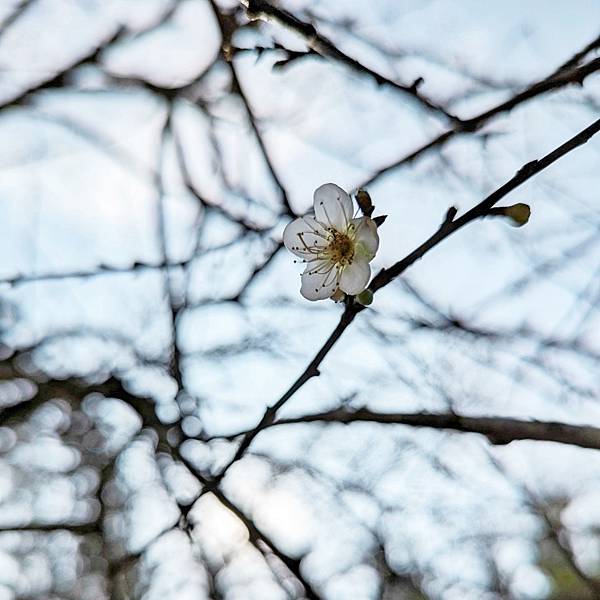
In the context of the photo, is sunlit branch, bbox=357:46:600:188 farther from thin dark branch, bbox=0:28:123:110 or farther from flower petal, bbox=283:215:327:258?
thin dark branch, bbox=0:28:123:110

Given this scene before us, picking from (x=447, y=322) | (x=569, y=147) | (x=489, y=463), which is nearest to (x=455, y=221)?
(x=569, y=147)

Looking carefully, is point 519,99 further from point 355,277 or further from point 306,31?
point 355,277

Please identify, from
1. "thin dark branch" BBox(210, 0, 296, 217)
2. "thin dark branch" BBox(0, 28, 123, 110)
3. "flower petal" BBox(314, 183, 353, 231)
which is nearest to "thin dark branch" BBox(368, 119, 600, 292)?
"flower petal" BBox(314, 183, 353, 231)

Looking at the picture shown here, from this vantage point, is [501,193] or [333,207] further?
[333,207]

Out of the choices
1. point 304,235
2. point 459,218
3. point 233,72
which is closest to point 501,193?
point 459,218

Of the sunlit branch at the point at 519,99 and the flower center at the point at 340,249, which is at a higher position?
the sunlit branch at the point at 519,99

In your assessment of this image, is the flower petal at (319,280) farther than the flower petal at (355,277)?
Yes

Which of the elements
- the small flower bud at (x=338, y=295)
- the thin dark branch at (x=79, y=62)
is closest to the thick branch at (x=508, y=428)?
the small flower bud at (x=338, y=295)

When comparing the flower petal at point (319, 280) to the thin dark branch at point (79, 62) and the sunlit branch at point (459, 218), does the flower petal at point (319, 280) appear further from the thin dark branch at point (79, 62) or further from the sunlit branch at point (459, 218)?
the thin dark branch at point (79, 62)
